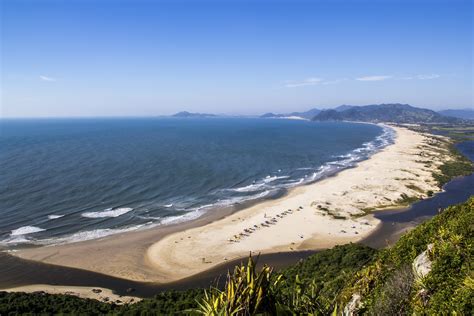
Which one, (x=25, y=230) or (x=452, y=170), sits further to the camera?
(x=452, y=170)

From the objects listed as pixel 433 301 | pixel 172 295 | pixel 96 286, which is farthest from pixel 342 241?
pixel 433 301

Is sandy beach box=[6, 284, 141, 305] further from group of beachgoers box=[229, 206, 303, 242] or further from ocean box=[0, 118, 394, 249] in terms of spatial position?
group of beachgoers box=[229, 206, 303, 242]

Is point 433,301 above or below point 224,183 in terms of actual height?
above

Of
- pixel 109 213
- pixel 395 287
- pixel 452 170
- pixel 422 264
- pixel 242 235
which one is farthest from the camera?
pixel 452 170

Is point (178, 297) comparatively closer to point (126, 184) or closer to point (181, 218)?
point (181, 218)

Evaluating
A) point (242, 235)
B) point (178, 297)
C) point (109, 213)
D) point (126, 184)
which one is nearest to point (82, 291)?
point (178, 297)

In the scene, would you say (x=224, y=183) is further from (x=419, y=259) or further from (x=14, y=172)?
(x=419, y=259)

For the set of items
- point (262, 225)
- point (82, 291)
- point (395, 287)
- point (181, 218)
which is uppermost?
point (395, 287)

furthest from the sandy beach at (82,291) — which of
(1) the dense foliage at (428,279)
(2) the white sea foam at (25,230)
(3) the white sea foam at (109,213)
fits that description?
(1) the dense foliage at (428,279)

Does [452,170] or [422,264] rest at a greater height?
[422,264]
